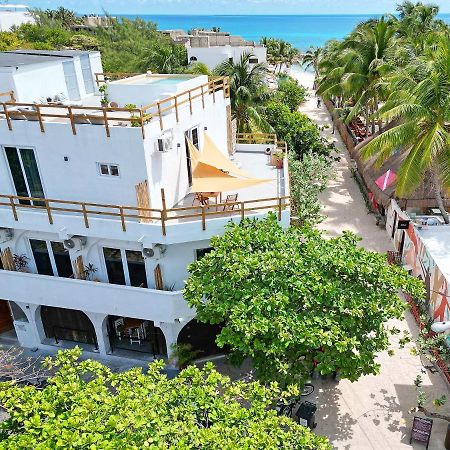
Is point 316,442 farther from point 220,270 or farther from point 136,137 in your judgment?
point 136,137

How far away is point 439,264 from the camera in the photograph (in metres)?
16.1

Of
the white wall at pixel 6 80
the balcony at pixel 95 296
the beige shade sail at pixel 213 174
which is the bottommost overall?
the balcony at pixel 95 296

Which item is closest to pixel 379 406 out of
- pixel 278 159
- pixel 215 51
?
pixel 278 159

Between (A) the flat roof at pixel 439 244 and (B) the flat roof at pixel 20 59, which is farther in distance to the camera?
(B) the flat roof at pixel 20 59

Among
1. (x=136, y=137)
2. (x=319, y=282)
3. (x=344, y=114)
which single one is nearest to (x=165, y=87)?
Answer: (x=136, y=137)

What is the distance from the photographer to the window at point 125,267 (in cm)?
1540

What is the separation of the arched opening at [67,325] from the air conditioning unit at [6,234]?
3.17m

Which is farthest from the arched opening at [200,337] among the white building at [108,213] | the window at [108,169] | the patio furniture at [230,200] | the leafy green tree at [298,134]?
the leafy green tree at [298,134]

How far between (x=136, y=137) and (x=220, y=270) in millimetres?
5203

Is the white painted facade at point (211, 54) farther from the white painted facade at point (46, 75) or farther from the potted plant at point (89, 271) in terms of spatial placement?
the potted plant at point (89, 271)

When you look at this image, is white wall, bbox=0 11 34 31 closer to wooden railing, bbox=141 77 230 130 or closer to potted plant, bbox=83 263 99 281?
wooden railing, bbox=141 77 230 130

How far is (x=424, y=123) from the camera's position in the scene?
1791 centimetres

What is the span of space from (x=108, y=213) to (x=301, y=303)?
691cm

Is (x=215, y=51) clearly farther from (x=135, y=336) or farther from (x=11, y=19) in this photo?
(x=11, y=19)
